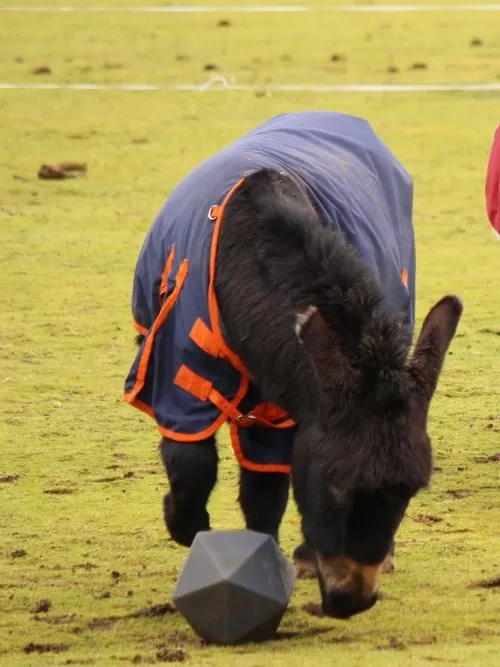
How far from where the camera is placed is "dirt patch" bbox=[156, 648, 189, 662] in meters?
3.93

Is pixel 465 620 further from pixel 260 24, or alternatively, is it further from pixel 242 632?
pixel 260 24

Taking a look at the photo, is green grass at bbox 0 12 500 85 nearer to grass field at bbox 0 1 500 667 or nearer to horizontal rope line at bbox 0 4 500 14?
grass field at bbox 0 1 500 667

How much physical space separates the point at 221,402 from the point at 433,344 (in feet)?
2.28

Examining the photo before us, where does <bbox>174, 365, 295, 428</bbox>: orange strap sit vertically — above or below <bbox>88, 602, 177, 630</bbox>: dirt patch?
above

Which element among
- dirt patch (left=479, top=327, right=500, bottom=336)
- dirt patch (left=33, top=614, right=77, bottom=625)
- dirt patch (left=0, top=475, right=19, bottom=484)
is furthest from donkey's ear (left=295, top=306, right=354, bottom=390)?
dirt patch (left=479, top=327, right=500, bottom=336)

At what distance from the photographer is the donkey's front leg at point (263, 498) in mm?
4805

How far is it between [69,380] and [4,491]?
1.45m

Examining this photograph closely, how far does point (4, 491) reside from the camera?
5574 mm

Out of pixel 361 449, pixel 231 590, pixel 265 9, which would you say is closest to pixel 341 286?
pixel 361 449

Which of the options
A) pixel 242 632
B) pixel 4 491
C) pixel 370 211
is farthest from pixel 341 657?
pixel 4 491

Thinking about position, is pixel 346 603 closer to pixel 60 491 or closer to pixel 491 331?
pixel 60 491

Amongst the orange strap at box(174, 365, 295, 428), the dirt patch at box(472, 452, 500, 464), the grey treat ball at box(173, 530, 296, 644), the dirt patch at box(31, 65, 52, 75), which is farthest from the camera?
the dirt patch at box(31, 65, 52, 75)

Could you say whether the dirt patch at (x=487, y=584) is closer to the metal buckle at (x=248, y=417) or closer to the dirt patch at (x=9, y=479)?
the metal buckle at (x=248, y=417)

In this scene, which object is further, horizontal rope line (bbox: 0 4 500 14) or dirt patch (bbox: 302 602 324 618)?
horizontal rope line (bbox: 0 4 500 14)
